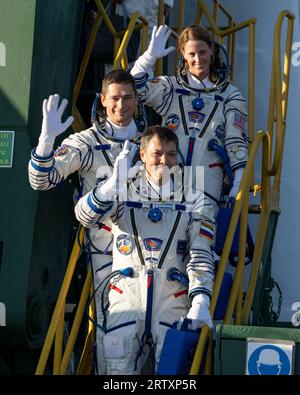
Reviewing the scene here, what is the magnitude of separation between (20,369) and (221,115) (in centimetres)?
179

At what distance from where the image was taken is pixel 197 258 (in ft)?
16.4

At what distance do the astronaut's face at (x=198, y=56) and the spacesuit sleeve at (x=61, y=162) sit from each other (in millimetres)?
780

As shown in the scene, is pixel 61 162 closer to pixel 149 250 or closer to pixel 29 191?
pixel 29 191

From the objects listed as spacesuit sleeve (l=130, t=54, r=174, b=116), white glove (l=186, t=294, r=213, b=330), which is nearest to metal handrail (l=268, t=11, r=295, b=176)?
spacesuit sleeve (l=130, t=54, r=174, b=116)

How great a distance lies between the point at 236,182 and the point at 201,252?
77cm

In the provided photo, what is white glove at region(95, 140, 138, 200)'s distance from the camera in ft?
16.1

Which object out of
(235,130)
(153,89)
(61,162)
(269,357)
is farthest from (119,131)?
(269,357)

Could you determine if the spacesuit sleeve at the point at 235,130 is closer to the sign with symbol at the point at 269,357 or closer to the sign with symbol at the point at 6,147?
the sign with symbol at the point at 6,147

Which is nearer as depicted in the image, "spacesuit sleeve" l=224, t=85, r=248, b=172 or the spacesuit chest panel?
the spacesuit chest panel

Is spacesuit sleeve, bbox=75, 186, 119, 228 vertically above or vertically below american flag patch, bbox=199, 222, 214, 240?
above

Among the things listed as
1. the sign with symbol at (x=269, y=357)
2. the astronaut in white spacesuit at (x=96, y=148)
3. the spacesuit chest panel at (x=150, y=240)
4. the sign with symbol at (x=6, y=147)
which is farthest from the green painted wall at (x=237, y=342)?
the sign with symbol at (x=6, y=147)

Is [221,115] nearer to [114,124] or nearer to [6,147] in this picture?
[114,124]

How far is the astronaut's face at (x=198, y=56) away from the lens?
5.76 meters

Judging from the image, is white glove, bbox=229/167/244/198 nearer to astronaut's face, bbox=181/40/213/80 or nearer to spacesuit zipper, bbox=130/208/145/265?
astronaut's face, bbox=181/40/213/80
